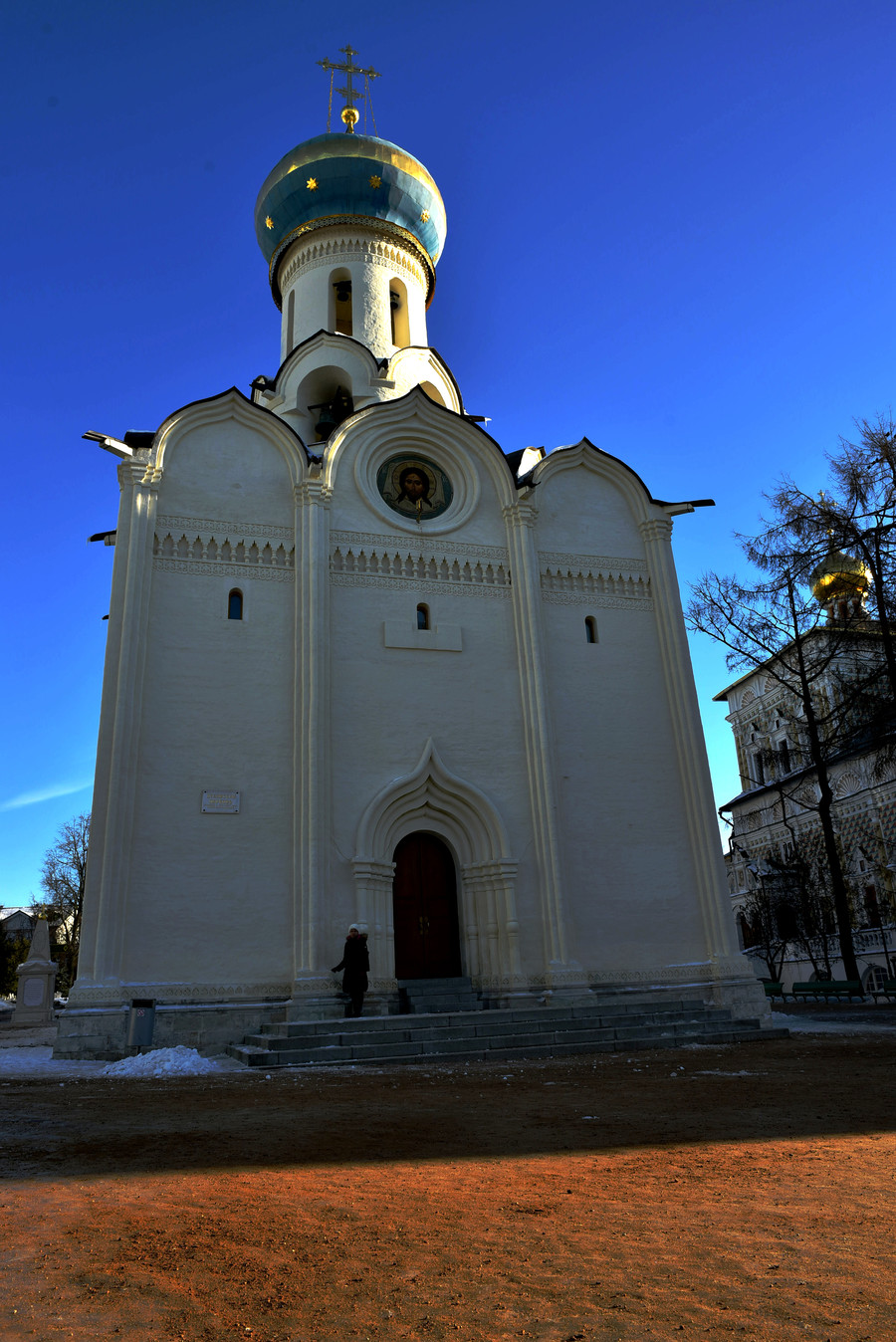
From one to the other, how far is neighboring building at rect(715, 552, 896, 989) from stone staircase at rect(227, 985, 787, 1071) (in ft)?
25.0

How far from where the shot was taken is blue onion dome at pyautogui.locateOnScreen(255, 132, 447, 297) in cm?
1716

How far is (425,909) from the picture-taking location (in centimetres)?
1254

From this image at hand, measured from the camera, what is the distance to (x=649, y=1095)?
5.88 metres

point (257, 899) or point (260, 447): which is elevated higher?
point (260, 447)

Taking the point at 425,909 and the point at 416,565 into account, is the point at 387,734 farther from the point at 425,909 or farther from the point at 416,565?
the point at 416,565

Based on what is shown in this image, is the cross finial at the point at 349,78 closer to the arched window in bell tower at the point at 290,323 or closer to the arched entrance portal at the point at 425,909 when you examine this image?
the arched window in bell tower at the point at 290,323

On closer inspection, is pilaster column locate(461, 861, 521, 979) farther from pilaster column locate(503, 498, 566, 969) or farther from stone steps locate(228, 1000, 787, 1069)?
stone steps locate(228, 1000, 787, 1069)

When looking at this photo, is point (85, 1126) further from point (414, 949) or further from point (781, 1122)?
point (414, 949)

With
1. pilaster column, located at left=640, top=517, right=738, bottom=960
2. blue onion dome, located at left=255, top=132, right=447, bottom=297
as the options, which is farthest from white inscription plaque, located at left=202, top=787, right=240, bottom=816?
blue onion dome, located at left=255, top=132, right=447, bottom=297

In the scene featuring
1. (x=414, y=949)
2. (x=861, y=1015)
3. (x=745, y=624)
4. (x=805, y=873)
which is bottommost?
(x=861, y=1015)

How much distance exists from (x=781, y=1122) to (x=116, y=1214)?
343cm

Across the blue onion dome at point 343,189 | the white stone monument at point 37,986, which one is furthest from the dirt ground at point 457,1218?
the blue onion dome at point 343,189

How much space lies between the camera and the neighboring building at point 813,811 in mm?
17688

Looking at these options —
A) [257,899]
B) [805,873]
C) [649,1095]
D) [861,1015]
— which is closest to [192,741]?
[257,899]
